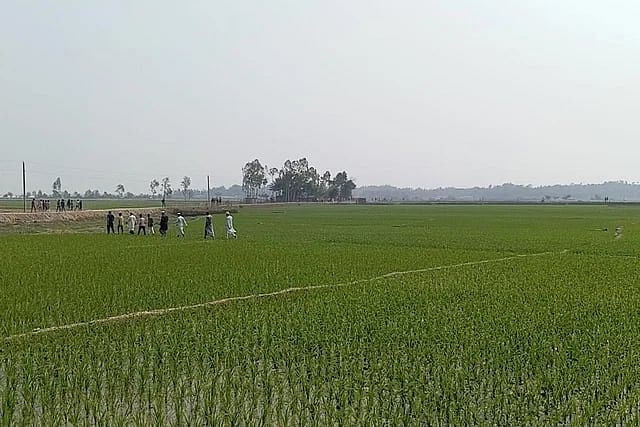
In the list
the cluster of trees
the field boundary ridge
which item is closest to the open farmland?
the field boundary ridge

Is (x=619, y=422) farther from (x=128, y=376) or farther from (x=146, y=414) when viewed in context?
(x=128, y=376)

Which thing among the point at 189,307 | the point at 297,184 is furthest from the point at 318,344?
the point at 297,184

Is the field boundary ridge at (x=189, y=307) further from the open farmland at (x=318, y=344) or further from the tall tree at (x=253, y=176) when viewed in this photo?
the tall tree at (x=253, y=176)

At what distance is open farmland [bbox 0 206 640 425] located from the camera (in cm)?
483

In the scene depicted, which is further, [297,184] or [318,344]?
[297,184]

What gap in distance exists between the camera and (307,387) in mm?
5340

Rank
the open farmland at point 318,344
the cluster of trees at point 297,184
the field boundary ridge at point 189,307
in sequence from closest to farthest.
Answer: the open farmland at point 318,344, the field boundary ridge at point 189,307, the cluster of trees at point 297,184

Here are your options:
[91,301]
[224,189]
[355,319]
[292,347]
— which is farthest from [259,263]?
[224,189]

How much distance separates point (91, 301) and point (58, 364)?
11.2 ft

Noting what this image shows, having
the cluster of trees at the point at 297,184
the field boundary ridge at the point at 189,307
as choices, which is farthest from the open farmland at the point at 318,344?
the cluster of trees at the point at 297,184

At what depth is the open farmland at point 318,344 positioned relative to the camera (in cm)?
483

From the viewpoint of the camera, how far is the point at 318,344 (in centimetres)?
669

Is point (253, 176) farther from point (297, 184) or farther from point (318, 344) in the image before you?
point (318, 344)

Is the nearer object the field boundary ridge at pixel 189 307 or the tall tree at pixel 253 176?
the field boundary ridge at pixel 189 307
